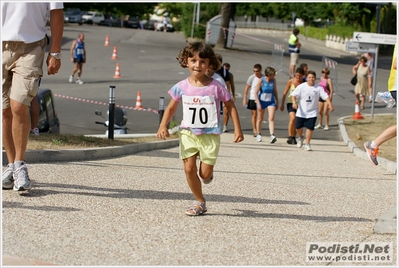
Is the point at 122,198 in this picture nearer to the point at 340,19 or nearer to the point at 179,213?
the point at 179,213

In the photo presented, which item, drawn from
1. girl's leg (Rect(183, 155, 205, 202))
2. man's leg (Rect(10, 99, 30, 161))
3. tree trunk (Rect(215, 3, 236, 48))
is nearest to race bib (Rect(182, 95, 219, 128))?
girl's leg (Rect(183, 155, 205, 202))

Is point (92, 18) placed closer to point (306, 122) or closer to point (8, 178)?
point (306, 122)

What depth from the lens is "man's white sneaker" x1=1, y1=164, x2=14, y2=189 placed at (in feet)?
23.0

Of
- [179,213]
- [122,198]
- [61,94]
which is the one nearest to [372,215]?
[179,213]

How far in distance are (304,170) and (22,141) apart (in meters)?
5.72

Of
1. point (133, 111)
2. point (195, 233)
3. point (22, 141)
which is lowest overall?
point (133, 111)

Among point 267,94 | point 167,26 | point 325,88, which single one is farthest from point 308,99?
point 167,26

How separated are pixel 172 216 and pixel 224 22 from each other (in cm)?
3899

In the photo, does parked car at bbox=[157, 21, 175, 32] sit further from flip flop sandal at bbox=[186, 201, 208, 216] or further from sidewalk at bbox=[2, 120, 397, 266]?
flip flop sandal at bbox=[186, 201, 208, 216]

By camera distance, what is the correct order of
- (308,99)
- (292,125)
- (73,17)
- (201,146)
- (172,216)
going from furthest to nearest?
(73,17) < (292,125) < (308,99) < (201,146) < (172,216)

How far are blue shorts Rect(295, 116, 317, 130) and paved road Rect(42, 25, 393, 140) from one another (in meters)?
4.16

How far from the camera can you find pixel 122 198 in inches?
288

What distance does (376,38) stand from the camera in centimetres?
2112

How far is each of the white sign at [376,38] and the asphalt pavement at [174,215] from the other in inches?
411
